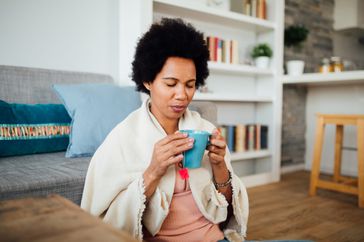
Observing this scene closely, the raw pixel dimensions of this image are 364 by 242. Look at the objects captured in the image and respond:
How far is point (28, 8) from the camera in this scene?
224cm

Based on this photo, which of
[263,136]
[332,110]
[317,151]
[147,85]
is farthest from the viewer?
[332,110]

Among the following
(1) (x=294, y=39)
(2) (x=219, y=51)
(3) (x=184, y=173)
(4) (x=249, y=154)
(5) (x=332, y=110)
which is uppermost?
(1) (x=294, y=39)

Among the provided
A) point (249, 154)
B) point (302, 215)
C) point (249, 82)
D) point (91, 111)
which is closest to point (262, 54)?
point (249, 82)

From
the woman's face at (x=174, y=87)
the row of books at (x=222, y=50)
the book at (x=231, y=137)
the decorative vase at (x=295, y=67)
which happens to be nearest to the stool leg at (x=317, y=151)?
the book at (x=231, y=137)

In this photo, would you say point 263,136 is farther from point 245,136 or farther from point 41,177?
point 41,177

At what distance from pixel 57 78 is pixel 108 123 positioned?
0.52m

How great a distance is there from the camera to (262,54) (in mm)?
3305

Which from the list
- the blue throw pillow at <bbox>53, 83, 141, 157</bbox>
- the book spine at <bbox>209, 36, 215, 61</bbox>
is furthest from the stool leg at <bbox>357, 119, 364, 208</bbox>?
the blue throw pillow at <bbox>53, 83, 141, 157</bbox>

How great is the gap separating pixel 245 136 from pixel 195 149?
99.1 inches

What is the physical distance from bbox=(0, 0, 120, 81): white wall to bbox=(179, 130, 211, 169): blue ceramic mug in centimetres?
181

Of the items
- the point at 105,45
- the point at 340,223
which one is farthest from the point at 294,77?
the point at 105,45

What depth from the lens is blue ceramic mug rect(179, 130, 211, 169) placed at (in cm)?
82

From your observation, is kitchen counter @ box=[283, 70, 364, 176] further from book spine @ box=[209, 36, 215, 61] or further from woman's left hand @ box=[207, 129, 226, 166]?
woman's left hand @ box=[207, 129, 226, 166]

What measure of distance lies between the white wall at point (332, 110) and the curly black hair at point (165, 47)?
10.1ft
